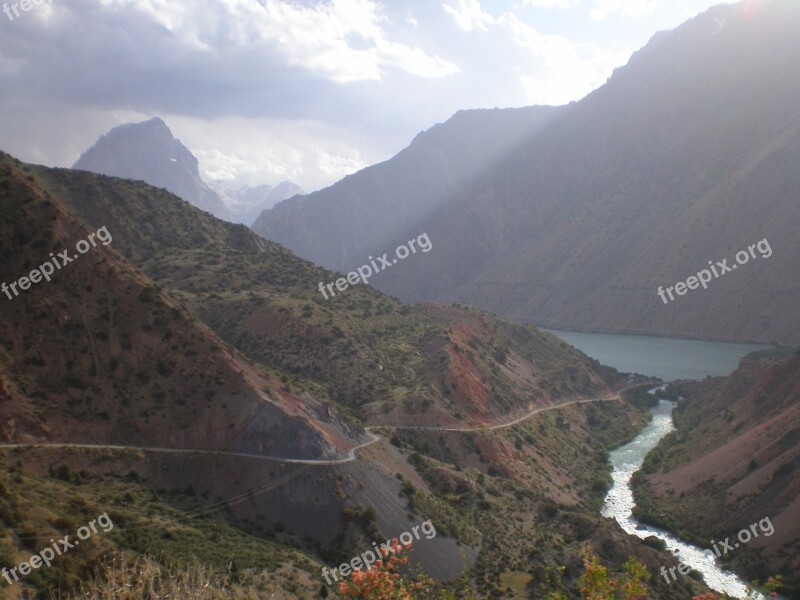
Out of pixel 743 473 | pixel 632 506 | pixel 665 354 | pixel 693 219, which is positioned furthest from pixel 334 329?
pixel 693 219

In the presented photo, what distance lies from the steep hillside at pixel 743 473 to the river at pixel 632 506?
3.42 ft

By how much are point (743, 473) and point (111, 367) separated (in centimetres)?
4178

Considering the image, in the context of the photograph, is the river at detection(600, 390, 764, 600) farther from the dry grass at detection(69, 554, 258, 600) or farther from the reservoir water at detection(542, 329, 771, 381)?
the dry grass at detection(69, 554, 258, 600)

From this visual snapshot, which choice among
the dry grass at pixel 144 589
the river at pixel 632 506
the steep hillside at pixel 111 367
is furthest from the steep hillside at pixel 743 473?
the dry grass at pixel 144 589

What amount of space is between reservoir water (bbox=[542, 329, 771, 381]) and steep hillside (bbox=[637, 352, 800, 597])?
2696 centimetres

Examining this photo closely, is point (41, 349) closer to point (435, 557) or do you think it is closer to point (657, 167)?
point (435, 557)

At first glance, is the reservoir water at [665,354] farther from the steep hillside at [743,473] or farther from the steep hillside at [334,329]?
the steep hillside at [743,473]

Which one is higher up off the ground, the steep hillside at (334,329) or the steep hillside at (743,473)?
the steep hillside at (334,329)

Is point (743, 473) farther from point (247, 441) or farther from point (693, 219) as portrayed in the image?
point (693, 219)

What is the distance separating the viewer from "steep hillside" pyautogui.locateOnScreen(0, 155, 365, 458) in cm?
3156

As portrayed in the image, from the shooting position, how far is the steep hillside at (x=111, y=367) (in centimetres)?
3156

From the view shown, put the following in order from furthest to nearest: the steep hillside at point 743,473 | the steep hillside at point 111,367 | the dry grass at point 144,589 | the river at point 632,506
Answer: the steep hillside at point 743,473, the river at point 632,506, the steep hillside at point 111,367, the dry grass at point 144,589

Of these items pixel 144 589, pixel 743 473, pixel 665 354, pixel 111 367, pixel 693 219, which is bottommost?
pixel 743 473

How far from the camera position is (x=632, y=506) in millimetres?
52281
